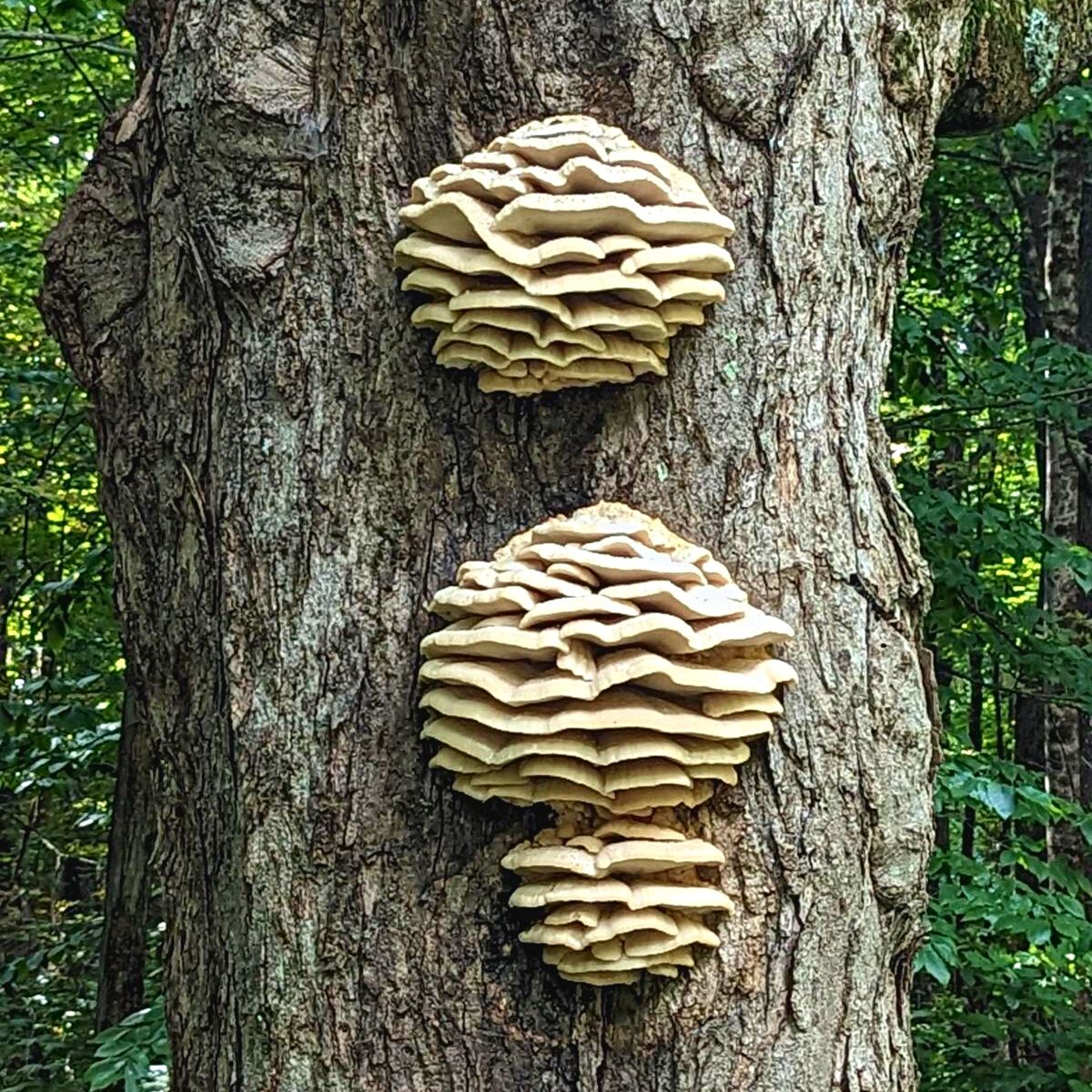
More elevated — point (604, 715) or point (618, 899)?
point (604, 715)

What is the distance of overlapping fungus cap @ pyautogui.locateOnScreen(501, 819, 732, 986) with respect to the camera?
1508 mm

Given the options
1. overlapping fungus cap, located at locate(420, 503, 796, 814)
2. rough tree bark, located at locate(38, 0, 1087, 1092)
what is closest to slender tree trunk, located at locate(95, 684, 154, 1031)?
rough tree bark, located at locate(38, 0, 1087, 1092)

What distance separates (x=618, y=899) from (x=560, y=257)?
2.78 feet

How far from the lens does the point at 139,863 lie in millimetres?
5645

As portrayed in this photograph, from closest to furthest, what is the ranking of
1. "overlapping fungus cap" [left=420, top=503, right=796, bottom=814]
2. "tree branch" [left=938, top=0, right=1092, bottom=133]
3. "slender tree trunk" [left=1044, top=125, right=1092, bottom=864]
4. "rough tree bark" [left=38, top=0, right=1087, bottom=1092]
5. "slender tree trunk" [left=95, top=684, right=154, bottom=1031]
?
1. "overlapping fungus cap" [left=420, top=503, right=796, bottom=814]
2. "rough tree bark" [left=38, top=0, right=1087, bottom=1092]
3. "tree branch" [left=938, top=0, right=1092, bottom=133]
4. "slender tree trunk" [left=95, top=684, right=154, bottom=1031]
5. "slender tree trunk" [left=1044, top=125, right=1092, bottom=864]

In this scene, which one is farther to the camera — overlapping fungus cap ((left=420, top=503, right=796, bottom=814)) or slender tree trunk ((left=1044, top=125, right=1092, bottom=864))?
slender tree trunk ((left=1044, top=125, right=1092, bottom=864))

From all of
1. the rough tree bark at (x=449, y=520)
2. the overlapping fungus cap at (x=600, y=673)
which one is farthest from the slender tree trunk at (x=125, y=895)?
the overlapping fungus cap at (x=600, y=673)

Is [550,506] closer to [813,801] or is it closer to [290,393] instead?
[290,393]

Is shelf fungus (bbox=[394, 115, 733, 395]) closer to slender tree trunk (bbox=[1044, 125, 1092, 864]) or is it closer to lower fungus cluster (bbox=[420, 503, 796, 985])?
lower fungus cluster (bbox=[420, 503, 796, 985])

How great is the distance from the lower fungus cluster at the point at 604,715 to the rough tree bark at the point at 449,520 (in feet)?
0.29

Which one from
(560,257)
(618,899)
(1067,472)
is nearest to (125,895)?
(618,899)

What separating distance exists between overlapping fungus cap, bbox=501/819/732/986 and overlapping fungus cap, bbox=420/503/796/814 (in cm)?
5

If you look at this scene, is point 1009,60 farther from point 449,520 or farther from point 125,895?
point 125,895

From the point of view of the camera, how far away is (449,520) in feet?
5.68
